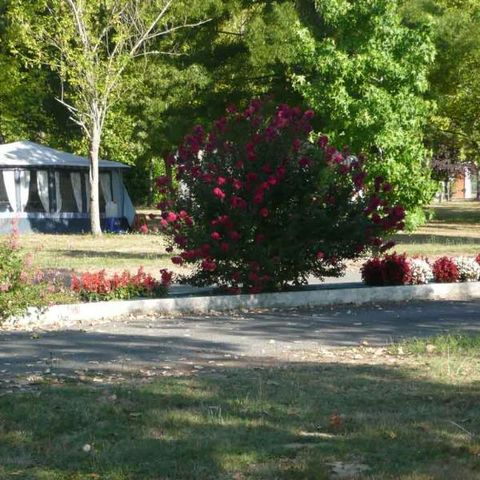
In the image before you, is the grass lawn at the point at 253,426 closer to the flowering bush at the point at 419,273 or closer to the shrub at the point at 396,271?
the shrub at the point at 396,271

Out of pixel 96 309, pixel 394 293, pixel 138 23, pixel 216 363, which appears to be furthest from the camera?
pixel 138 23

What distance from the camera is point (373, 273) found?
16.7 m

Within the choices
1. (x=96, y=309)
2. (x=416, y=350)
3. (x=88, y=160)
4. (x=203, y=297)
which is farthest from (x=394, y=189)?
(x=88, y=160)

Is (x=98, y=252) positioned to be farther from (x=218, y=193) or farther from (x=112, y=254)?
(x=218, y=193)

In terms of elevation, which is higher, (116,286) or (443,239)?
(116,286)

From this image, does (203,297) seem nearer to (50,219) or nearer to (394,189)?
(394,189)

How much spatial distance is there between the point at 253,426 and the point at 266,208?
871 centimetres

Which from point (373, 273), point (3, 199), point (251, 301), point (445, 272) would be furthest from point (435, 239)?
point (251, 301)

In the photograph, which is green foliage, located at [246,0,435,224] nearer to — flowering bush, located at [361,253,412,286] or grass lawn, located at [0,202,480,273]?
grass lawn, located at [0,202,480,273]

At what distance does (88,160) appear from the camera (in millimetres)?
38281

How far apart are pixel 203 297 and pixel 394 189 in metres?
8.72

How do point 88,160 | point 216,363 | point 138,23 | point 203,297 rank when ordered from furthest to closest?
point 88,160, point 138,23, point 203,297, point 216,363

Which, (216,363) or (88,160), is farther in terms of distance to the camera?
(88,160)

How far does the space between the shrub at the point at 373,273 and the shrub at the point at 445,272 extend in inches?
34.9
